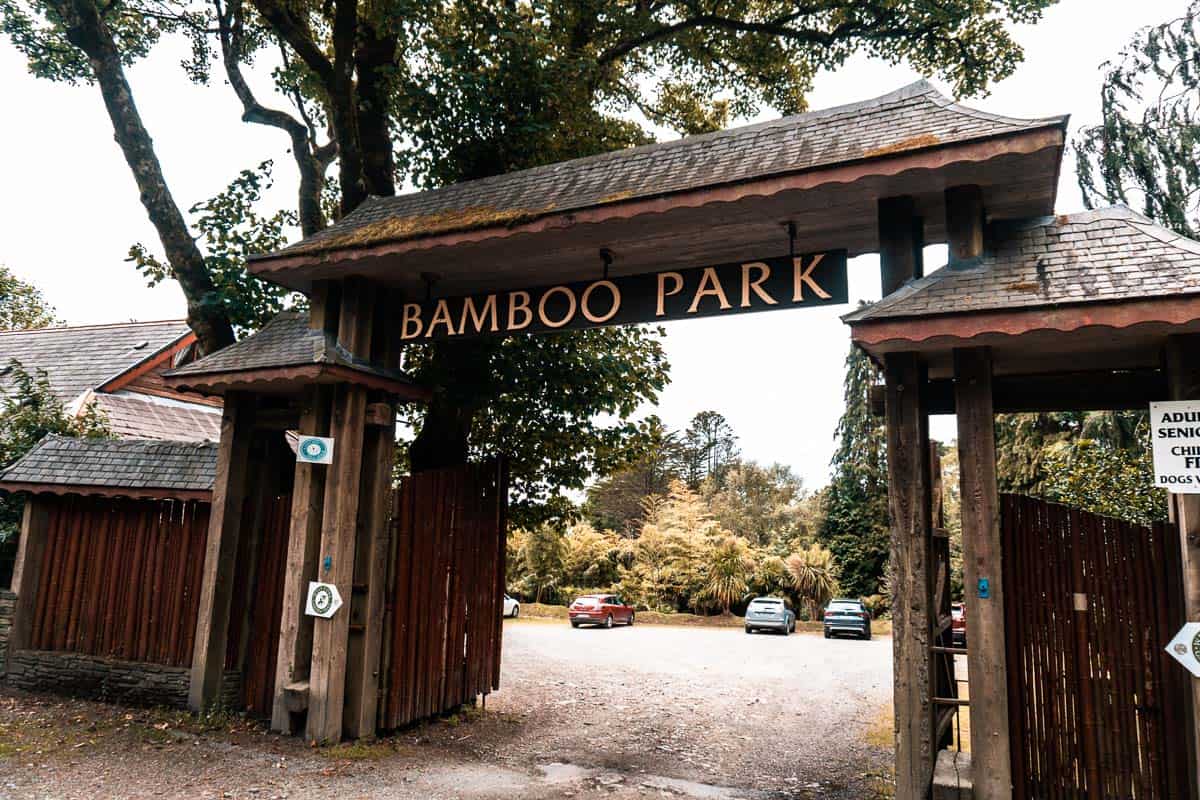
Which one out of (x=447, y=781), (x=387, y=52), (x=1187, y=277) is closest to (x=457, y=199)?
(x=387, y=52)

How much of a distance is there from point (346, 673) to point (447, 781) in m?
1.59

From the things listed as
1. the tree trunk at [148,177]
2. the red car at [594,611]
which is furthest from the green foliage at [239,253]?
the red car at [594,611]

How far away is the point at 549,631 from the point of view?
71.4 ft

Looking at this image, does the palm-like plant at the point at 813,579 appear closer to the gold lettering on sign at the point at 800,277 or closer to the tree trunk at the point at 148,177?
the tree trunk at the point at 148,177

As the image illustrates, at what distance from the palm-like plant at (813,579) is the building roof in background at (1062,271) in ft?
77.7

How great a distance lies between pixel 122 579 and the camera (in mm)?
8742

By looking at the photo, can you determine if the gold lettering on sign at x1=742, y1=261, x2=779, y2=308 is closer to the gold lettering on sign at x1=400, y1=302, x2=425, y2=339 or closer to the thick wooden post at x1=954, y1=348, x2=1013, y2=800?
the thick wooden post at x1=954, y1=348, x2=1013, y2=800

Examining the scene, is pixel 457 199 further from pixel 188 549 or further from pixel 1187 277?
pixel 1187 277

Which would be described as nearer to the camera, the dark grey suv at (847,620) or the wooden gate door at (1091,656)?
→ the wooden gate door at (1091,656)

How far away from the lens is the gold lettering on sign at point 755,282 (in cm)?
616

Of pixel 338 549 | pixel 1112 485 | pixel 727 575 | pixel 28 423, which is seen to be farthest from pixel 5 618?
pixel 727 575

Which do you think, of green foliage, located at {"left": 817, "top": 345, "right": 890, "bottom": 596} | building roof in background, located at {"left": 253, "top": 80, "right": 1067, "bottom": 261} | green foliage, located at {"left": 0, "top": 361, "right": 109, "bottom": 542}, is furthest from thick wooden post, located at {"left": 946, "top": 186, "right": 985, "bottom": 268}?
green foliage, located at {"left": 817, "top": 345, "right": 890, "bottom": 596}

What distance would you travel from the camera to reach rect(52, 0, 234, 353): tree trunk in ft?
31.3

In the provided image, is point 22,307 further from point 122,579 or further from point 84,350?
Result: point 122,579
